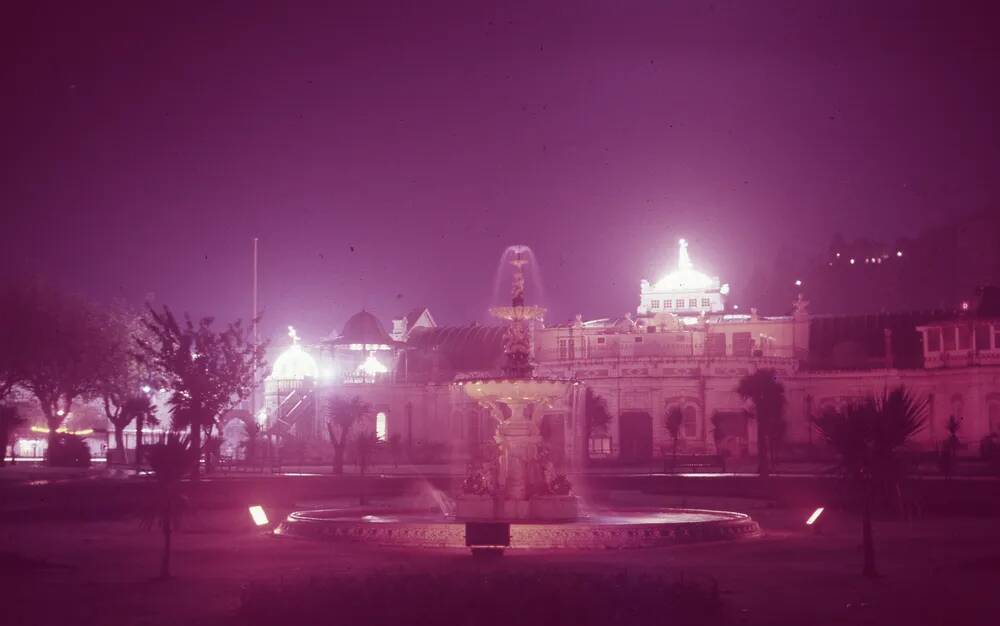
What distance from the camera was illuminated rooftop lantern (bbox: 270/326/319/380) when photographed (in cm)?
8725

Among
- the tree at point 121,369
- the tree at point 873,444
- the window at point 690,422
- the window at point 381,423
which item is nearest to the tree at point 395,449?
the window at point 381,423

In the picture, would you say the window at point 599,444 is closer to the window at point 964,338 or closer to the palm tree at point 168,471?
the window at point 964,338

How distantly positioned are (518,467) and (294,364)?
2339 inches

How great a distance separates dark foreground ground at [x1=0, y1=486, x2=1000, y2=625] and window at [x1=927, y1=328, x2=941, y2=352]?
44610 millimetres

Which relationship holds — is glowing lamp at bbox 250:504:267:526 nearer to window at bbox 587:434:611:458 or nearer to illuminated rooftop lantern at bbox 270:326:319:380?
window at bbox 587:434:611:458

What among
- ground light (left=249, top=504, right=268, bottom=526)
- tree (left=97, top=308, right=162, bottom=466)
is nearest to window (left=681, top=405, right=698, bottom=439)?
tree (left=97, top=308, right=162, bottom=466)

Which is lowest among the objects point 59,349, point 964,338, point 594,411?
point 594,411

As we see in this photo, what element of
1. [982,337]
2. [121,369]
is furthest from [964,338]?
[121,369]

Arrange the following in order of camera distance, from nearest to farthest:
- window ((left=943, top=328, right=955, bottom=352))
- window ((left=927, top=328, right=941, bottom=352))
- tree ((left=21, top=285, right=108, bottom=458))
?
tree ((left=21, top=285, right=108, bottom=458))
window ((left=943, top=328, right=955, bottom=352))
window ((left=927, top=328, right=941, bottom=352))

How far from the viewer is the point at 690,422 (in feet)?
237

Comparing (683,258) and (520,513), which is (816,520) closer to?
(520,513)

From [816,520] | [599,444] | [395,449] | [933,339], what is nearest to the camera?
[816,520]

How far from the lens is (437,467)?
219 ft

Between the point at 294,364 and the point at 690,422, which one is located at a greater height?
the point at 294,364
